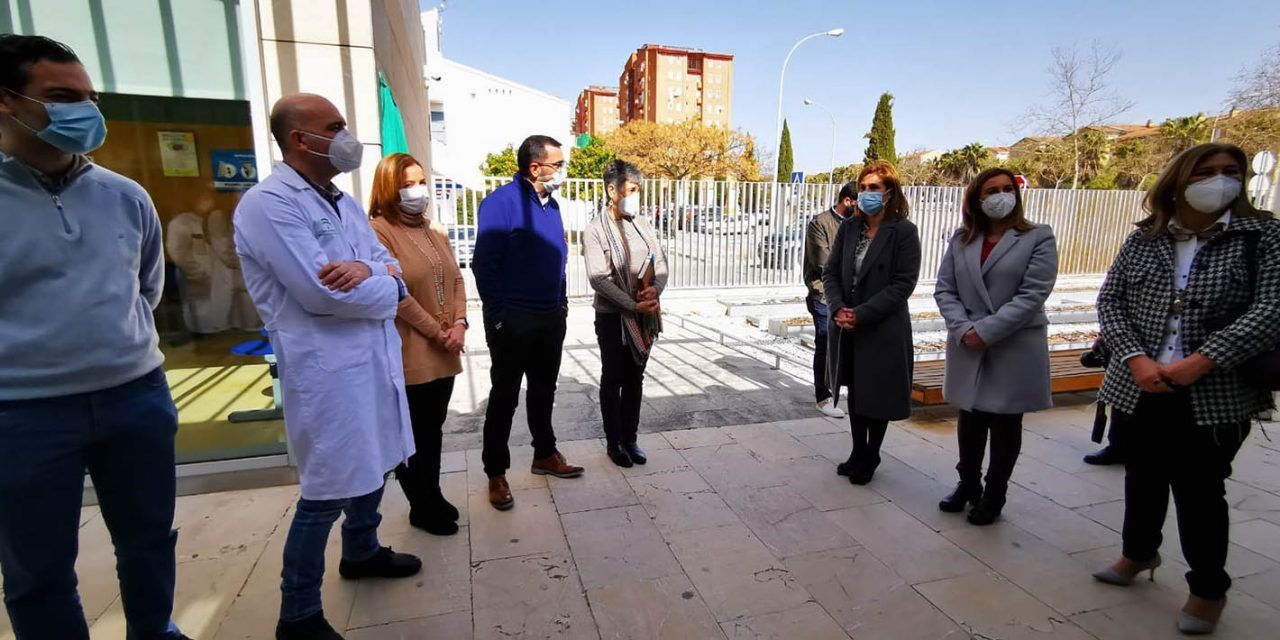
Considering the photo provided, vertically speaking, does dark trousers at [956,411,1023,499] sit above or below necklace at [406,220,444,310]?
below

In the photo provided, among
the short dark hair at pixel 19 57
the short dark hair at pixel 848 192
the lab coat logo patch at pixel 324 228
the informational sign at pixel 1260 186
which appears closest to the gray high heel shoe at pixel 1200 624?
the short dark hair at pixel 848 192

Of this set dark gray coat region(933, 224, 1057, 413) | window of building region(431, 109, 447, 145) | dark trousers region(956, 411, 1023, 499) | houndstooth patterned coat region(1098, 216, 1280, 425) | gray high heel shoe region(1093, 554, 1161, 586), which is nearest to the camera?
houndstooth patterned coat region(1098, 216, 1280, 425)

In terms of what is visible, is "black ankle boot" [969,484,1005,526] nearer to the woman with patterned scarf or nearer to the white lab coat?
the woman with patterned scarf

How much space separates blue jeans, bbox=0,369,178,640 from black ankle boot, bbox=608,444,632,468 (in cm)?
232

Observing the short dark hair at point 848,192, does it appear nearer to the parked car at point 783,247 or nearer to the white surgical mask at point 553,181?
the white surgical mask at point 553,181

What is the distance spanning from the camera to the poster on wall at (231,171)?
193 inches

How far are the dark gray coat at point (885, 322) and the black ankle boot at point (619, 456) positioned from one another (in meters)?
1.46

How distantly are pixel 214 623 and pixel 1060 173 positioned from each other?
2645 centimetres

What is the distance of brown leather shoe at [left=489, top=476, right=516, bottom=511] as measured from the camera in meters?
3.24

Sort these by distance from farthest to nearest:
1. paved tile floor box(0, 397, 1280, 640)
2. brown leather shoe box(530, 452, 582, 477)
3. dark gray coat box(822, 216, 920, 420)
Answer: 1. brown leather shoe box(530, 452, 582, 477)
2. dark gray coat box(822, 216, 920, 420)
3. paved tile floor box(0, 397, 1280, 640)

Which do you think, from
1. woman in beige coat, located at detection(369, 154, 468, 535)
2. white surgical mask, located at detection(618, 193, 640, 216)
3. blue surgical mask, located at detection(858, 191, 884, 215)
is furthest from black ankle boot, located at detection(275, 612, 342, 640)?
blue surgical mask, located at detection(858, 191, 884, 215)

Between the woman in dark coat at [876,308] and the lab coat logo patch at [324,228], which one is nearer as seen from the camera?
the lab coat logo patch at [324,228]

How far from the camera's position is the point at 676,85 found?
94.7m

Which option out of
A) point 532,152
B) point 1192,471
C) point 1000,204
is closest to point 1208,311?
point 1192,471
